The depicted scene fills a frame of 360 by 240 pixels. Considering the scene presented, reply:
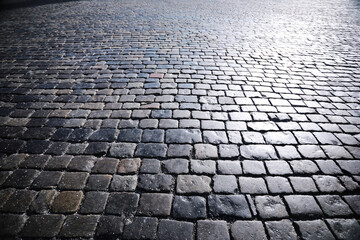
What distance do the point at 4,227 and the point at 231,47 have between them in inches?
217

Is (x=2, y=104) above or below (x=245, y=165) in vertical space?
below

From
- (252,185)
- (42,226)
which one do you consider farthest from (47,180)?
(252,185)

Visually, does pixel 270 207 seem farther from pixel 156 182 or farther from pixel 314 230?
pixel 156 182

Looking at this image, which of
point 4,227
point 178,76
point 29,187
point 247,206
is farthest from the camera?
point 178,76

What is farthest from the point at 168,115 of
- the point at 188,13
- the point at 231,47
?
the point at 188,13

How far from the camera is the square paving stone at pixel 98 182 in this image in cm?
203

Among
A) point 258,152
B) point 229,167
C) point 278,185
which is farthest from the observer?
point 258,152

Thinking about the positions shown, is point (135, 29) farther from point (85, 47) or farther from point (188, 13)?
point (188, 13)

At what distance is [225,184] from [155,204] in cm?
71

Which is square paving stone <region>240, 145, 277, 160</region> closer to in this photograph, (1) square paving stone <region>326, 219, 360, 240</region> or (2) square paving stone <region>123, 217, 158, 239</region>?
(1) square paving stone <region>326, 219, 360, 240</region>

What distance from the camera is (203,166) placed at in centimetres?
223

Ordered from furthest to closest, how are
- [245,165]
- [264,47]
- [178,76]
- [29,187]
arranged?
[264,47] < [178,76] < [245,165] < [29,187]

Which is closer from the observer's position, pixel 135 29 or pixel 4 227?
pixel 4 227

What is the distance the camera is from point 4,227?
5.60 feet
